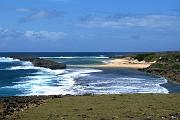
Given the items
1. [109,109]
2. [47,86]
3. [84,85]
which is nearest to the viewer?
[109,109]

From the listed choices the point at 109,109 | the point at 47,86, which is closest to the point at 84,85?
the point at 47,86

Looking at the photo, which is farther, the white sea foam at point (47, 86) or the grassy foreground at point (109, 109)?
the white sea foam at point (47, 86)

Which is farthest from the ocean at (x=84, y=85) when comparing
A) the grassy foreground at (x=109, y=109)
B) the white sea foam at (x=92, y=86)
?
the grassy foreground at (x=109, y=109)

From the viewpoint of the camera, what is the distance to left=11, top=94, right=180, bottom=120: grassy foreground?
25531mm

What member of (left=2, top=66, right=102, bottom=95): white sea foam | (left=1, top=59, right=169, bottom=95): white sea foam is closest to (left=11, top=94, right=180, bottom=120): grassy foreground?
(left=1, top=59, right=169, bottom=95): white sea foam

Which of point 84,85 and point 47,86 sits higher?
point 84,85

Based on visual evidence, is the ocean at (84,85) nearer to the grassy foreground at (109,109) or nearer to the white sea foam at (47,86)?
the white sea foam at (47,86)

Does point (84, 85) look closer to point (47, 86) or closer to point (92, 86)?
point (92, 86)

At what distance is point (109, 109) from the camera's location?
28.4 metres

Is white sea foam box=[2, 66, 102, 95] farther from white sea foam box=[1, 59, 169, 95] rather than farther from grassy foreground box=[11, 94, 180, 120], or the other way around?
grassy foreground box=[11, 94, 180, 120]

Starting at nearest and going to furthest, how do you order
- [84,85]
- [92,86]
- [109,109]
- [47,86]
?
1. [109,109]
2. [92,86]
3. [84,85]
4. [47,86]

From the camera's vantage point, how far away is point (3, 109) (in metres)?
29.6

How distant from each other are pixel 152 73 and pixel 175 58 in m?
22.9

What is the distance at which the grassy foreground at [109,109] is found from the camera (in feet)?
83.8
